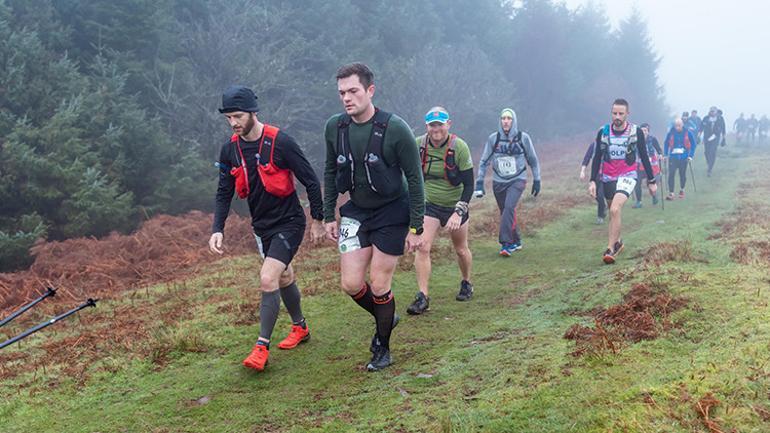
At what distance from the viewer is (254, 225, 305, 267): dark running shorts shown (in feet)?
17.4

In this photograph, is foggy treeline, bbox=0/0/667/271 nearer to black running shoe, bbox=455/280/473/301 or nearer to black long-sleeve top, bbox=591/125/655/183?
black running shoe, bbox=455/280/473/301

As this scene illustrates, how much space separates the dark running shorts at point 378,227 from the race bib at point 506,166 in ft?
17.5

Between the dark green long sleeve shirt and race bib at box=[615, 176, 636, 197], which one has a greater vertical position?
the dark green long sleeve shirt

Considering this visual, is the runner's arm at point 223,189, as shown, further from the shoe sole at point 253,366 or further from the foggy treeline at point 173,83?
the foggy treeline at point 173,83

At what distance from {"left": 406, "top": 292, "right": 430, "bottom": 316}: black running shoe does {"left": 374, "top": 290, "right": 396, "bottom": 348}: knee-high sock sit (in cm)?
177

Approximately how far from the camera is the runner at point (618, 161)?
8.94m

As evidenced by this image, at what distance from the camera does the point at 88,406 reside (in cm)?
481

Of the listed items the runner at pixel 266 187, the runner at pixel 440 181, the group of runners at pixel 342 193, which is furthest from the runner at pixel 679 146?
A: the runner at pixel 266 187

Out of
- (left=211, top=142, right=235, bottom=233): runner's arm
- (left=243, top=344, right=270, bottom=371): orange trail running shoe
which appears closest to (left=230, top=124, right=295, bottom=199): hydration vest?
(left=211, top=142, right=235, bottom=233): runner's arm

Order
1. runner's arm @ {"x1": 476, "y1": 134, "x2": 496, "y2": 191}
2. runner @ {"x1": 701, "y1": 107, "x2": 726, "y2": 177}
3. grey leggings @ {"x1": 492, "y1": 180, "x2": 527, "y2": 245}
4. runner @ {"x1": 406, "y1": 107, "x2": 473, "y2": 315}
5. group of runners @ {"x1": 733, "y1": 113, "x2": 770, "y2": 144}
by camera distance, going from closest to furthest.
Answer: runner @ {"x1": 406, "y1": 107, "x2": 473, "y2": 315} < runner's arm @ {"x1": 476, "y1": 134, "x2": 496, "y2": 191} < grey leggings @ {"x1": 492, "y1": 180, "x2": 527, "y2": 245} < runner @ {"x1": 701, "y1": 107, "x2": 726, "y2": 177} < group of runners @ {"x1": 733, "y1": 113, "x2": 770, "y2": 144}

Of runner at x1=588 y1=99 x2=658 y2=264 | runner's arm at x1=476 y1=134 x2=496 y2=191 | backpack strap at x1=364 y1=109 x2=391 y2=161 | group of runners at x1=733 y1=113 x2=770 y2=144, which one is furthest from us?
group of runners at x1=733 y1=113 x2=770 y2=144

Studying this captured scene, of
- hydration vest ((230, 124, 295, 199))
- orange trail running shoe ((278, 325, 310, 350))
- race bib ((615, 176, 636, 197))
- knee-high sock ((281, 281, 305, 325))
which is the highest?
hydration vest ((230, 124, 295, 199))

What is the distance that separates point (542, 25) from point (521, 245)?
4928 centimetres

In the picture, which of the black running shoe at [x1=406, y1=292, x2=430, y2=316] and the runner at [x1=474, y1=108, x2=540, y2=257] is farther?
the runner at [x1=474, y1=108, x2=540, y2=257]
